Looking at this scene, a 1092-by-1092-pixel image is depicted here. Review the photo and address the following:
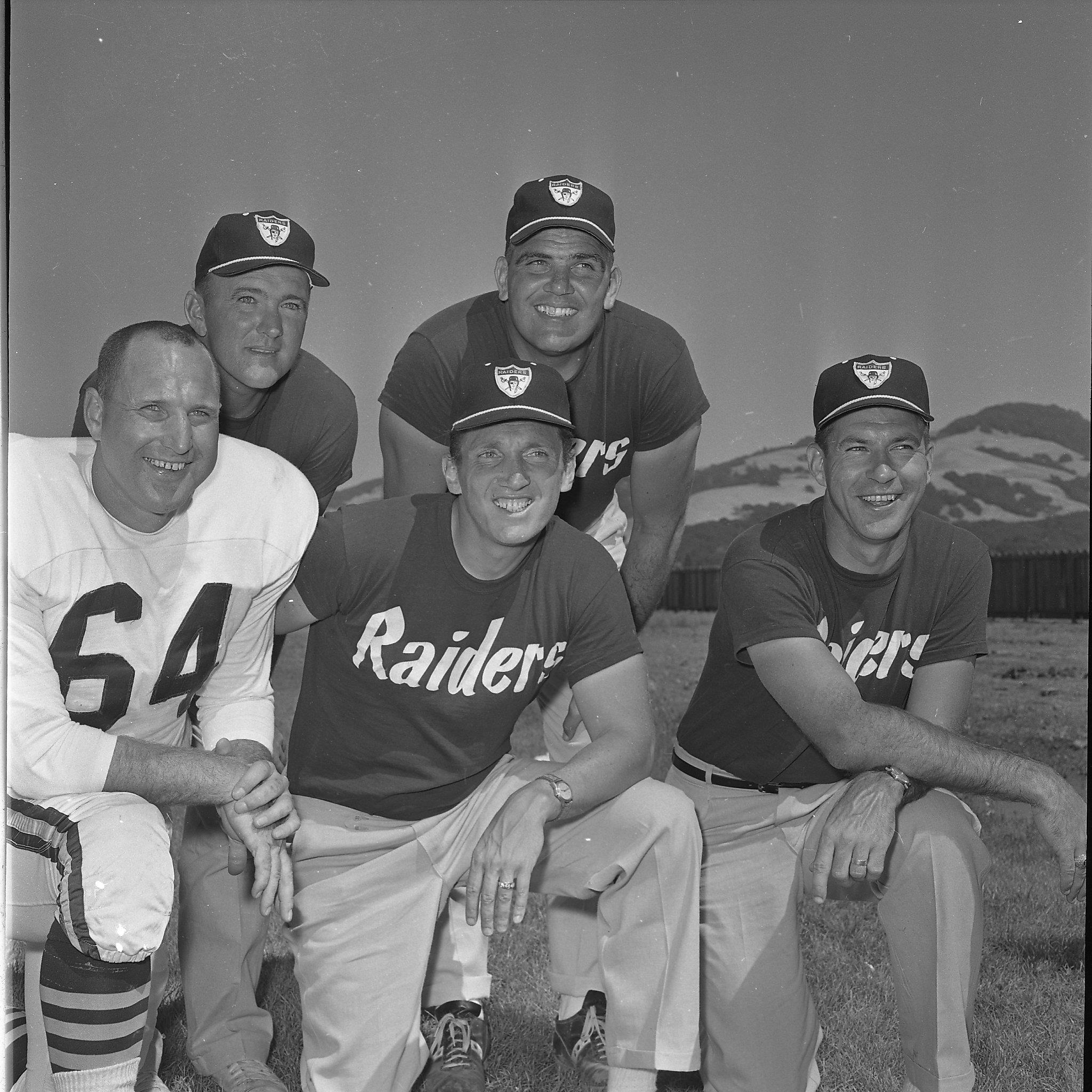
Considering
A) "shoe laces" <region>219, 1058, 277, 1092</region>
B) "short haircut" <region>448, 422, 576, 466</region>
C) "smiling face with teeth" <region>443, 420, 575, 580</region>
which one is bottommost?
"shoe laces" <region>219, 1058, 277, 1092</region>

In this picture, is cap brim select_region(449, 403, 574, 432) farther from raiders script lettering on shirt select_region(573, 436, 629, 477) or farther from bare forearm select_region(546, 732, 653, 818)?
bare forearm select_region(546, 732, 653, 818)

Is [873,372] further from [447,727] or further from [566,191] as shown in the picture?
[447,727]

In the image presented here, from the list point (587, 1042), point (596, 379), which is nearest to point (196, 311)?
point (596, 379)

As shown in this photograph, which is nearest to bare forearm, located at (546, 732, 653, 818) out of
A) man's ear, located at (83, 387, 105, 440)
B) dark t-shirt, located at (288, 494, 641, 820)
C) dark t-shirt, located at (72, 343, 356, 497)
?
dark t-shirt, located at (288, 494, 641, 820)

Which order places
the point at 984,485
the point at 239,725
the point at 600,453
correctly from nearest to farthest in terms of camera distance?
1. the point at 239,725
2. the point at 600,453
3. the point at 984,485

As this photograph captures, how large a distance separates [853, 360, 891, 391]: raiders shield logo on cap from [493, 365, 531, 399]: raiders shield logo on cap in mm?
855

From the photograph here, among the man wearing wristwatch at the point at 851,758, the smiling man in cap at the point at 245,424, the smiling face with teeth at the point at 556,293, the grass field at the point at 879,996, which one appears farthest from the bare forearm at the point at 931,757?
the smiling man in cap at the point at 245,424

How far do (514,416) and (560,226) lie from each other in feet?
2.16

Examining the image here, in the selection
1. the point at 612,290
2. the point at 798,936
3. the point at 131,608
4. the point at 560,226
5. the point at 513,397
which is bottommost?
the point at 798,936

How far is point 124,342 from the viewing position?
2.46 m

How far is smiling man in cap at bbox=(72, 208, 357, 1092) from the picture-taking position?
8.63 ft

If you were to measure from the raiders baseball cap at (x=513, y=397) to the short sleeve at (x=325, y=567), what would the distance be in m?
0.38

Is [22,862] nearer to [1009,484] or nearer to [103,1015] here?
[103,1015]

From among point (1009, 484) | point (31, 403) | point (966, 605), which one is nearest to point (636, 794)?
point (966, 605)
